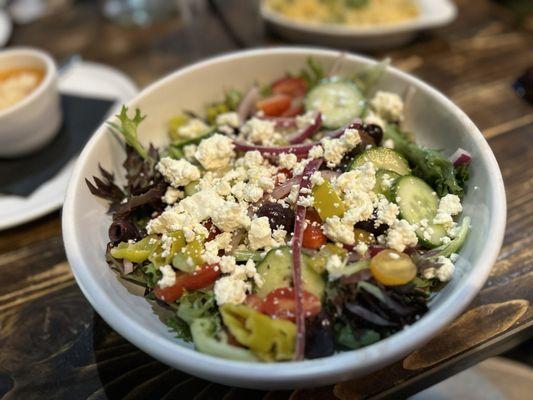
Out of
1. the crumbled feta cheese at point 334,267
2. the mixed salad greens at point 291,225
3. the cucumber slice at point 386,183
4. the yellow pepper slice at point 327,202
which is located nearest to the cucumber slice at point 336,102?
the mixed salad greens at point 291,225

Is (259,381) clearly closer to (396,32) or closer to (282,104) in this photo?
(282,104)

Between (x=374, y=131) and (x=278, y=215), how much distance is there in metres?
0.52

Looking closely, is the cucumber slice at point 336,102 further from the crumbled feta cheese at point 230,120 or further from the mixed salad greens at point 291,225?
the crumbled feta cheese at point 230,120

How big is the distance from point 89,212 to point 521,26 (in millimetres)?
2719

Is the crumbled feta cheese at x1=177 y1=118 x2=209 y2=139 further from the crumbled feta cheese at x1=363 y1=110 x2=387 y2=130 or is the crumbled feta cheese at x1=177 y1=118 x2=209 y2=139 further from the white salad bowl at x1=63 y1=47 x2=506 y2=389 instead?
the crumbled feta cheese at x1=363 y1=110 x2=387 y2=130

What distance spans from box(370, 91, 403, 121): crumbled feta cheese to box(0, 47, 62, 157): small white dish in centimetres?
149

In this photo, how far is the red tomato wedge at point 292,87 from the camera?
7.15 feet

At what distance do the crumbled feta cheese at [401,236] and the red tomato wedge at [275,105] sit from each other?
2.59 feet

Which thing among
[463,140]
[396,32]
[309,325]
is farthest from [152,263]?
[396,32]

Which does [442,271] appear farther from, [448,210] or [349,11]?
[349,11]

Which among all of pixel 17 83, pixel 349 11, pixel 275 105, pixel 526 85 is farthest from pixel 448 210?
pixel 17 83

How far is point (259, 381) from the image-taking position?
119 cm

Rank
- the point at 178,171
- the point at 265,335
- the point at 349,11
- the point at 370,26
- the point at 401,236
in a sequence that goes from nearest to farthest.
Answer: the point at 265,335, the point at 401,236, the point at 178,171, the point at 370,26, the point at 349,11

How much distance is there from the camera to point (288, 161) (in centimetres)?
176
